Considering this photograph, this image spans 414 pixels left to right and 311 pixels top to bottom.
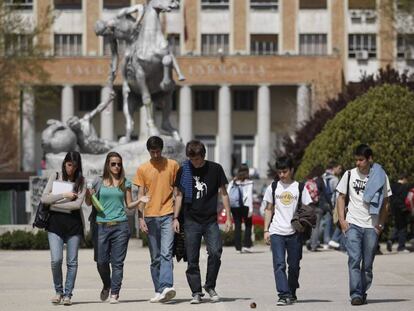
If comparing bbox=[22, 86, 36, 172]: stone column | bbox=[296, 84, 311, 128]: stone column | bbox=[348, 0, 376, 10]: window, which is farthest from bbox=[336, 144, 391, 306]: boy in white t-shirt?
bbox=[348, 0, 376, 10]: window

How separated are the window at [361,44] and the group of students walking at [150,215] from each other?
3038 inches

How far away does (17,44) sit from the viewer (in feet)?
215

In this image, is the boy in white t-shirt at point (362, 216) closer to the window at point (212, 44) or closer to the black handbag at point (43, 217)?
the black handbag at point (43, 217)

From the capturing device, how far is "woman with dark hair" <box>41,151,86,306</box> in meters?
18.1

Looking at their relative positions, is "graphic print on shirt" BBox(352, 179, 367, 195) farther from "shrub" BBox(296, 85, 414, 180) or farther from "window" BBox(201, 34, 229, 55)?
"window" BBox(201, 34, 229, 55)

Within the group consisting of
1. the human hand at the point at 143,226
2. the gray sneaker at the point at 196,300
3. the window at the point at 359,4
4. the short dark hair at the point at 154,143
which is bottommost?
the gray sneaker at the point at 196,300

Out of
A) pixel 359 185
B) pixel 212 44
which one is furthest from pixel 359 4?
pixel 359 185

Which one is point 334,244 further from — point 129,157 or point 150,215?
point 150,215

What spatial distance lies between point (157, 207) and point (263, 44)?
76790 mm

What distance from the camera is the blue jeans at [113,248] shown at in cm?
1828

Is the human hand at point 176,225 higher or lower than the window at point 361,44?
lower

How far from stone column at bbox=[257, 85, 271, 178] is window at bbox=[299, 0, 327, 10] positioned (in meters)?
6.34

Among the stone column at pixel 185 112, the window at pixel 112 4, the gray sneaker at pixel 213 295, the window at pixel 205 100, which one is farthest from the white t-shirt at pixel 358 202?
the window at pixel 205 100

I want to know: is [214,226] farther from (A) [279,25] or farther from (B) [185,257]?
(A) [279,25]
